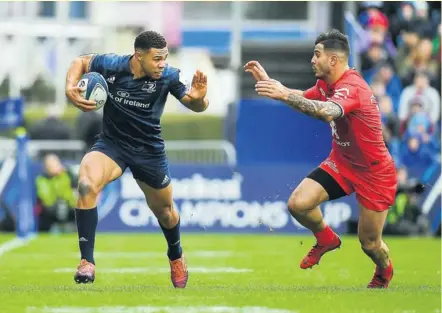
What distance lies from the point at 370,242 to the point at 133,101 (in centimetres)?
224

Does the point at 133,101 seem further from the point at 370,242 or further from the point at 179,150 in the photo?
the point at 179,150

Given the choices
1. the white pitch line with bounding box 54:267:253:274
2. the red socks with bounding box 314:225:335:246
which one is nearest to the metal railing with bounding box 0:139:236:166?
the white pitch line with bounding box 54:267:253:274

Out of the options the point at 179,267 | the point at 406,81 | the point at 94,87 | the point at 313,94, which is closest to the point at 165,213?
the point at 179,267

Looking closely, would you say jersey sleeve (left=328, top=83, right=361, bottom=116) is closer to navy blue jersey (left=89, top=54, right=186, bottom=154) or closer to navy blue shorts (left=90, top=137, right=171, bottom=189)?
navy blue jersey (left=89, top=54, right=186, bottom=154)

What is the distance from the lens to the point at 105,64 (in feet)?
34.3

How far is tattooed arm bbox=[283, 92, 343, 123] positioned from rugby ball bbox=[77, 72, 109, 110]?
1563mm

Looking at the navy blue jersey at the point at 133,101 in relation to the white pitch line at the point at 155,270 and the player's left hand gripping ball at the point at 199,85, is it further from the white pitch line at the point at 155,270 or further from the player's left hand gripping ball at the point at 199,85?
the white pitch line at the point at 155,270

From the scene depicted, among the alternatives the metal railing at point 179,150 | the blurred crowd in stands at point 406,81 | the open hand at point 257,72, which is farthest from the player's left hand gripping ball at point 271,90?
the metal railing at point 179,150

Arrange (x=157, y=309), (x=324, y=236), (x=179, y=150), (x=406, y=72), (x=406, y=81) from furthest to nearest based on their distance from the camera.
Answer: (x=406, y=72)
(x=406, y=81)
(x=179, y=150)
(x=324, y=236)
(x=157, y=309)

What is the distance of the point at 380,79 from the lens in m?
20.3

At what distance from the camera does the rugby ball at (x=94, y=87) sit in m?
10.1

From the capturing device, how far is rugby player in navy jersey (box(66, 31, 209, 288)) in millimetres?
10219

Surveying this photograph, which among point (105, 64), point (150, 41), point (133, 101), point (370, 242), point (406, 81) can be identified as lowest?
point (406, 81)

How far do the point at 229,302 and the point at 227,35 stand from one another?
20121 millimetres
